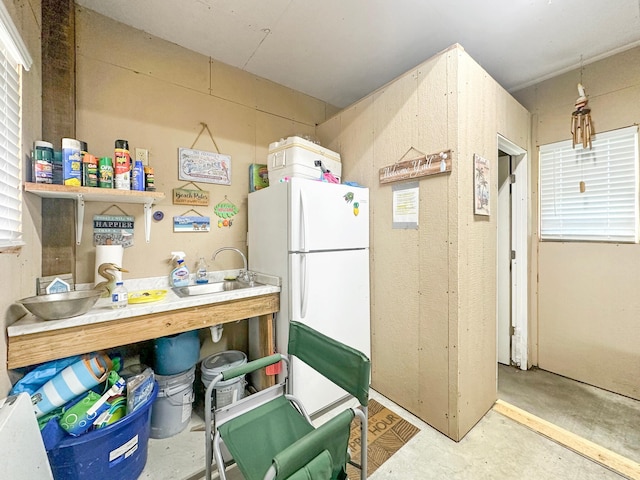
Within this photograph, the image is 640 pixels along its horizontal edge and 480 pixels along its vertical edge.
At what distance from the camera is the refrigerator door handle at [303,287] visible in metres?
1.78

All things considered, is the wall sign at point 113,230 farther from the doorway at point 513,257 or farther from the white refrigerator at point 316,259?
the doorway at point 513,257

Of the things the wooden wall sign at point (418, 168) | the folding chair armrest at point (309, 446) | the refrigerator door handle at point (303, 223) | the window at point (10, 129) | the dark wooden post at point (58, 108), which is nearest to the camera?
the folding chair armrest at point (309, 446)

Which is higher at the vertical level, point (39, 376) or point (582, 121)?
point (582, 121)

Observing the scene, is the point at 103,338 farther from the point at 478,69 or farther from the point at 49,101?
the point at 478,69

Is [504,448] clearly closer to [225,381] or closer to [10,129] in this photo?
[225,381]

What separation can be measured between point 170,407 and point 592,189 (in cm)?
373

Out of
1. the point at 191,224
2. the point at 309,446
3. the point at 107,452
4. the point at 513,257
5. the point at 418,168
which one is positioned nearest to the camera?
the point at 309,446

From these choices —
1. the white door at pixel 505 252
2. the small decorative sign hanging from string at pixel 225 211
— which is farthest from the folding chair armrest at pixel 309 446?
the white door at pixel 505 252

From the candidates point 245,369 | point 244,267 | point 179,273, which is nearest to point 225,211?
point 244,267

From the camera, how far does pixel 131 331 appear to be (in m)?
1.39

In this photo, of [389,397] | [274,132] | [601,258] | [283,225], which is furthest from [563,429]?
[274,132]

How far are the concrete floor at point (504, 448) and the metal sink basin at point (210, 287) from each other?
914mm

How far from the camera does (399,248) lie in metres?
1.98

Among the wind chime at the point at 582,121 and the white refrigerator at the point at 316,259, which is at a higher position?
the wind chime at the point at 582,121
